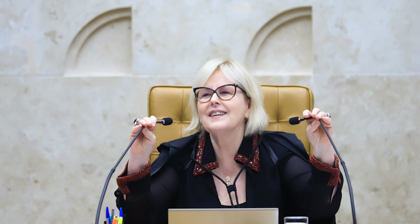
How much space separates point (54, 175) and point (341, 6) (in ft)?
6.17

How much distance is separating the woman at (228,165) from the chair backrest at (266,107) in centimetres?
14

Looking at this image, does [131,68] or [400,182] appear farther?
[131,68]

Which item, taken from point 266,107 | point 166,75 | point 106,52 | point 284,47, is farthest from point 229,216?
point 106,52

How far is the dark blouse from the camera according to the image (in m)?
1.26

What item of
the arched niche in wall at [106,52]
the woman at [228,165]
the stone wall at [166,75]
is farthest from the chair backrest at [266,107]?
the arched niche in wall at [106,52]

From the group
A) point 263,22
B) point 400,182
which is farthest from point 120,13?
point 400,182

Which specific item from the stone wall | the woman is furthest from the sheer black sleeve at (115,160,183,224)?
the stone wall

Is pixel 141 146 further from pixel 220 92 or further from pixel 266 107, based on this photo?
pixel 266 107

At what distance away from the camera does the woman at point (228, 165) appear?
4.20 ft

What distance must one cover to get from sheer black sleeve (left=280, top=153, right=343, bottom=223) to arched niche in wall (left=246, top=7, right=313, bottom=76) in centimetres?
94

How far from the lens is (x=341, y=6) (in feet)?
7.16

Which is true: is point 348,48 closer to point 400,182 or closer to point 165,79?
point 400,182

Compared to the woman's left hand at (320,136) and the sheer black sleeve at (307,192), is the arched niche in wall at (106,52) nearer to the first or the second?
the sheer black sleeve at (307,192)

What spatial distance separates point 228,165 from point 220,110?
8.8 inches
